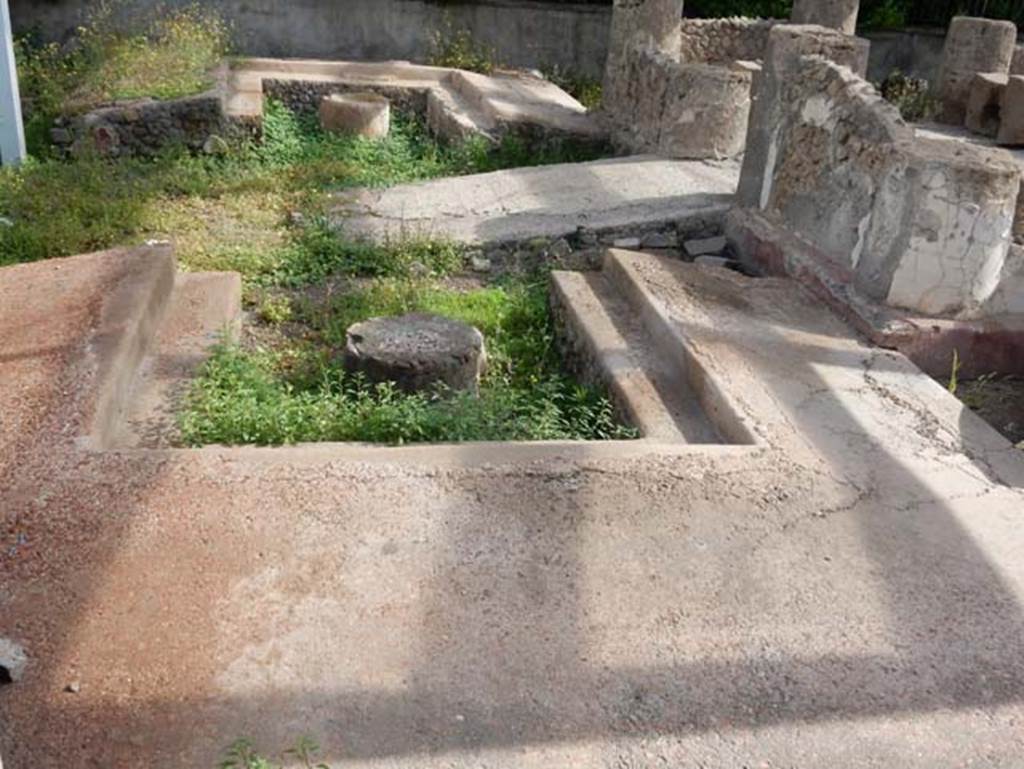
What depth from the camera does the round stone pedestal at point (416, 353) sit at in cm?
480

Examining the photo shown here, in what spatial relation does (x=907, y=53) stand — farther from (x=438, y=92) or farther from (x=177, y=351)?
(x=177, y=351)

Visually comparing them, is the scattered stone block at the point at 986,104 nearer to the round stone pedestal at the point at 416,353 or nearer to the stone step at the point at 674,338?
the stone step at the point at 674,338

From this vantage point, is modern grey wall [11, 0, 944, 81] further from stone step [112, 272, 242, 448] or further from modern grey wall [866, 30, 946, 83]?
stone step [112, 272, 242, 448]

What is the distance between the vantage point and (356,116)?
34.0 feet

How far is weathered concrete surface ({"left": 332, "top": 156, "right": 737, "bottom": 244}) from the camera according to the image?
707cm

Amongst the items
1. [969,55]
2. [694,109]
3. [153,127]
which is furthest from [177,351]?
[969,55]

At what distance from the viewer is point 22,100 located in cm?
1018

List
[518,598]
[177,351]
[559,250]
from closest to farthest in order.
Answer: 1. [518,598]
2. [177,351]
3. [559,250]

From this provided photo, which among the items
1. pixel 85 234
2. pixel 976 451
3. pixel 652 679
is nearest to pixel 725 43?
pixel 85 234

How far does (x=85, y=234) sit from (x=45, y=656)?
15.6 ft

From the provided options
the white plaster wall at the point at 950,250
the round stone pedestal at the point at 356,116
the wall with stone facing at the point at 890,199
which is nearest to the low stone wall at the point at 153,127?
the round stone pedestal at the point at 356,116

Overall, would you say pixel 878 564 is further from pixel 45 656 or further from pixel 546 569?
pixel 45 656

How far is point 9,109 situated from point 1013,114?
9.15 metres

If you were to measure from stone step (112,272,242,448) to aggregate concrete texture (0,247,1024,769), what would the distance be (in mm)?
269
